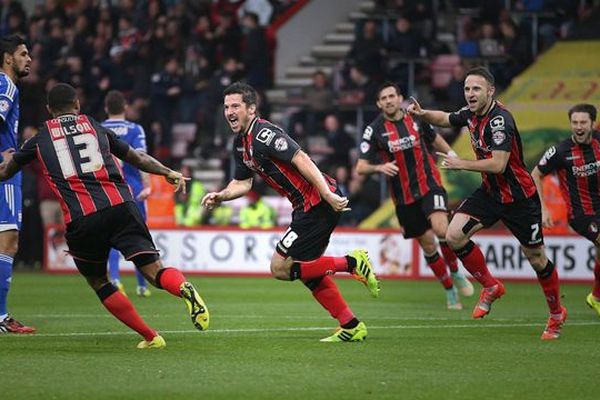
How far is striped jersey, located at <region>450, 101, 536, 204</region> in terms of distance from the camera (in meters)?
11.2

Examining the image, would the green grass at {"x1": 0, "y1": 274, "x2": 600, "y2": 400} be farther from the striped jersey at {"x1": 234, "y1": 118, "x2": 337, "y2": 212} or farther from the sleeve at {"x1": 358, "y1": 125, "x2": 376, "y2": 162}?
the sleeve at {"x1": 358, "y1": 125, "x2": 376, "y2": 162}

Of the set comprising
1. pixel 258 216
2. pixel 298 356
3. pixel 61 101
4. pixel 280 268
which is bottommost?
pixel 258 216

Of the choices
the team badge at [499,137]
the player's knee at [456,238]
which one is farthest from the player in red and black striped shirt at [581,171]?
the team badge at [499,137]

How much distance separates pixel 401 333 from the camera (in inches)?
461

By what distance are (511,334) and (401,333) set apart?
0.99 meters

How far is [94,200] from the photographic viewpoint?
995cm

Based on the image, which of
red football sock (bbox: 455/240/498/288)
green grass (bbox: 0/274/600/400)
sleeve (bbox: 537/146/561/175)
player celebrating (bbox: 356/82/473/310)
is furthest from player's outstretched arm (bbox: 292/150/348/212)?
player celebrating (bbox: 356/82/473/310)

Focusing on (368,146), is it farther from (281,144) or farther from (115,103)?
(281,144)

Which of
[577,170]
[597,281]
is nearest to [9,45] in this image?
[577,170]

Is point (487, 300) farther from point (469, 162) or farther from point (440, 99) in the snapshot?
point (440, 99)

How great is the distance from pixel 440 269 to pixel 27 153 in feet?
21.2

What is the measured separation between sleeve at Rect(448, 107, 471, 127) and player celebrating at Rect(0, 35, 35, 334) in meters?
3.93

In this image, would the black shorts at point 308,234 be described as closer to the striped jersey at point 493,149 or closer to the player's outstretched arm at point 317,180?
the player's outstretched arm at point 317,180

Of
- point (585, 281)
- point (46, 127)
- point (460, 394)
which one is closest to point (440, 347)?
point (460, 394)
